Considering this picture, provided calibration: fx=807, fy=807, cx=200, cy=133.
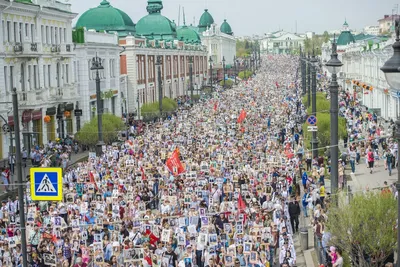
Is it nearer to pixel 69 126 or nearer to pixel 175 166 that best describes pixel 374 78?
pixel 69 126

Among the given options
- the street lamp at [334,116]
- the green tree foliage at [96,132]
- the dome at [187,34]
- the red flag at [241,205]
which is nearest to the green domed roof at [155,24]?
the dome at [187,34]

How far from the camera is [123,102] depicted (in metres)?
74.2

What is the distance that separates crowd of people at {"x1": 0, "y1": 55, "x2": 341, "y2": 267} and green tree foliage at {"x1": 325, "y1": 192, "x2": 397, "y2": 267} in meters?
2.01

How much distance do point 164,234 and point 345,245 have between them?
5.20 meters

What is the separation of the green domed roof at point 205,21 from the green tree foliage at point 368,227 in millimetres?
166423

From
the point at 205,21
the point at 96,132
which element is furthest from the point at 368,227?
the point at 205,21

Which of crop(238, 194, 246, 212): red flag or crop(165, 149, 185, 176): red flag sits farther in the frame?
crop(165, 149, 185, 176): red flag

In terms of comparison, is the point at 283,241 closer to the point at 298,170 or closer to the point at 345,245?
the point at 345,245

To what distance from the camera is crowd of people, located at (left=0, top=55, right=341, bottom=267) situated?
1989cm

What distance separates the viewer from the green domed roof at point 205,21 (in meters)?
183

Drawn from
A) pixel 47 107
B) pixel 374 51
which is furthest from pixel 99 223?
pixel 374 51

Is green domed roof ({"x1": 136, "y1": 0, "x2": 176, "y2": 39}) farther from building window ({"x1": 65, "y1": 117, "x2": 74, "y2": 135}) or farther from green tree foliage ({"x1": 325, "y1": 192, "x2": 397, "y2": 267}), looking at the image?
green tree foliage ({"x1": 325, "y1": 192, "x2": 397, "y2": 267})

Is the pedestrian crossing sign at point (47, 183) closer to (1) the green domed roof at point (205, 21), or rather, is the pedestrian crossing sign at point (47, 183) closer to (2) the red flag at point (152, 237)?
(2) the red flag at point (152, 237)

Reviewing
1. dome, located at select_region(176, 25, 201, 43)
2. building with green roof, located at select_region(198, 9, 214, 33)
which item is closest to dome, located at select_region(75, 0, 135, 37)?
dome, located at select_region(176, 25, 201, 43)
